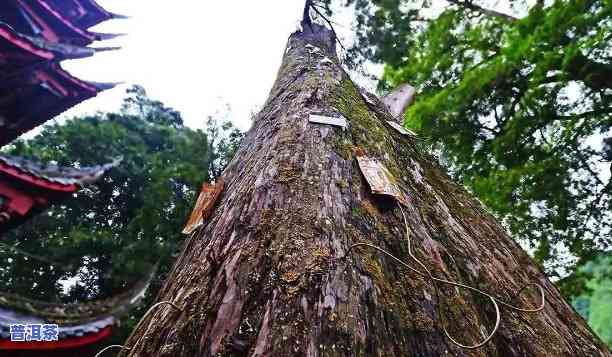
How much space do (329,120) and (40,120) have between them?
827 cm

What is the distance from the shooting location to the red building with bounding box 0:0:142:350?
15.5 ft

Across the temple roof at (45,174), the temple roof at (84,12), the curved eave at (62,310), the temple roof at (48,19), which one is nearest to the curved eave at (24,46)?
the temple roof at (48,19)

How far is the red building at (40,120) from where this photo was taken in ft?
15.5

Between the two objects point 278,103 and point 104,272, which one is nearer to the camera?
point 278,103

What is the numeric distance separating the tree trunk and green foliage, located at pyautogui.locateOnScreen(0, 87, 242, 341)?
9.17 metres

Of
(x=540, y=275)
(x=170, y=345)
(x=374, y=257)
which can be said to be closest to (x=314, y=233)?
(x=374, y=257)

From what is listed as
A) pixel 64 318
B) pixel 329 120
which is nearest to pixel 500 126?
pixel 329 120

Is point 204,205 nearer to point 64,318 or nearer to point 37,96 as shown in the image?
point 64,318

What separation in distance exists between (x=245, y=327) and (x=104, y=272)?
12120mm

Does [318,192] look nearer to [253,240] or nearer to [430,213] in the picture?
[253,240]

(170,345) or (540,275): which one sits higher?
(540,275)

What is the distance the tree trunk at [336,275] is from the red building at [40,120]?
14.1 ft

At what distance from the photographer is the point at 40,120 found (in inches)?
305

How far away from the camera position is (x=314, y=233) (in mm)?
1171
